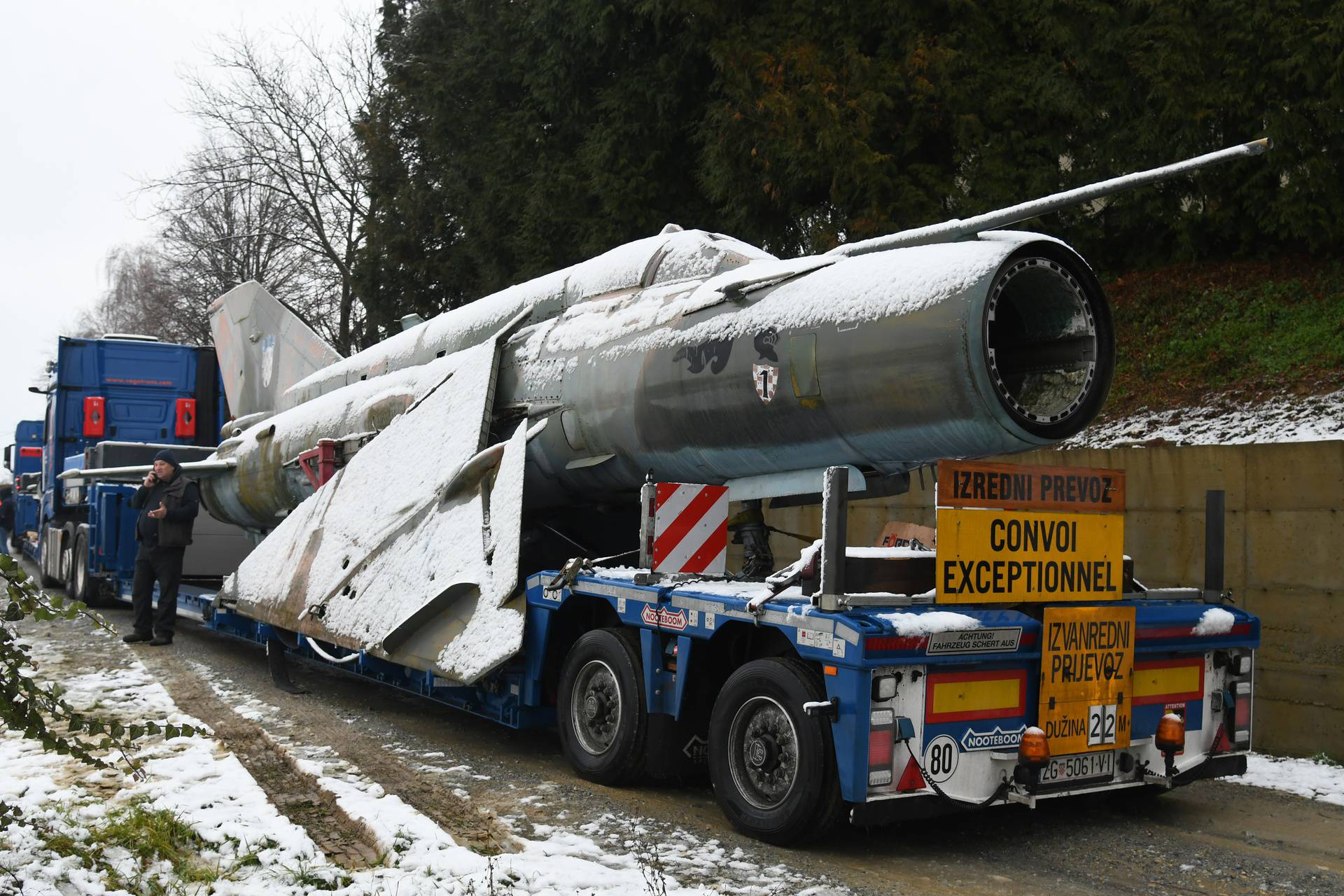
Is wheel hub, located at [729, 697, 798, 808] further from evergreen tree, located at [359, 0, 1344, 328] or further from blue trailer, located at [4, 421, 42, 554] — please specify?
blue trailer, located at [4, 421, 42, 554]

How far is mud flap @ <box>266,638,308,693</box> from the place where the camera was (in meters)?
8.93

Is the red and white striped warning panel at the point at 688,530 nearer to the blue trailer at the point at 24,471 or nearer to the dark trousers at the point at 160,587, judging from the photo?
the dark trousers at the point at 160,587

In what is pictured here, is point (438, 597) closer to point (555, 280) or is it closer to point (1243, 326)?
point (555, 280)

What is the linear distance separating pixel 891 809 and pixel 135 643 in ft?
29.4

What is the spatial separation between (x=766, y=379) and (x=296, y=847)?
2.99m

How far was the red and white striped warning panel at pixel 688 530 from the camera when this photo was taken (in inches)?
238

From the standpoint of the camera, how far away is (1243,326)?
12.6 meters

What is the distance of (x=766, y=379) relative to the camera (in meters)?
5.84

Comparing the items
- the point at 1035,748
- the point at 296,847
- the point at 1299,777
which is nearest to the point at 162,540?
the point at 296,847

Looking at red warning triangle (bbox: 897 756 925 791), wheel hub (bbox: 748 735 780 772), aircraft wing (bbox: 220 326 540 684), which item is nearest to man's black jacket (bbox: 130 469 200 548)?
aircraft wing (bbox: 220 326 540 684)

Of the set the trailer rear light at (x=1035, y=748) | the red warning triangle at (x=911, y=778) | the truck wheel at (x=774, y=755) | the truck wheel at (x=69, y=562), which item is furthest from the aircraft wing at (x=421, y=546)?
the truck wheel at (x=69, y=562)

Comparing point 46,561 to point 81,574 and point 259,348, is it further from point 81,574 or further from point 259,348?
point 259,348

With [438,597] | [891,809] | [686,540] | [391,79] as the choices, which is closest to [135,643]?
[438,597]

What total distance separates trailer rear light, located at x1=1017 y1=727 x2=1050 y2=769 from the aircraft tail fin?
9834 millimetres
